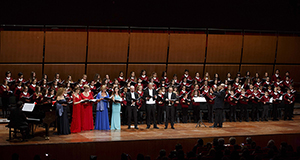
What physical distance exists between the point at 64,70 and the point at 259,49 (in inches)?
310

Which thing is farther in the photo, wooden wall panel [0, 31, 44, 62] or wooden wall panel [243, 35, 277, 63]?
wooden wall panel [243, 35, 277, 63]

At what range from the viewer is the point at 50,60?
44.2 feet

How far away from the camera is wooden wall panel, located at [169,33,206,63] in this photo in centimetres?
1465

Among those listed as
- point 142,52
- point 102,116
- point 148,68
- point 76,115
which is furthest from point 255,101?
point 76,115

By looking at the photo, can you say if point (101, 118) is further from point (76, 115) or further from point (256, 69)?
point (256, 69)

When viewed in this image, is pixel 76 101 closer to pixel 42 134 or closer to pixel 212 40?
pixel 42 134

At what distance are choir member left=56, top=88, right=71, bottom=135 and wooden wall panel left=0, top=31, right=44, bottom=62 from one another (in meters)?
3.99

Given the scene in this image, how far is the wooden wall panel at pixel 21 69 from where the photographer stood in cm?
1292

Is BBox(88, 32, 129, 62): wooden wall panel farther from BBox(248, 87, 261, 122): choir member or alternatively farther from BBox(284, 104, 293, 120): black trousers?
BBox(284, 104, 293, 120): black trousers

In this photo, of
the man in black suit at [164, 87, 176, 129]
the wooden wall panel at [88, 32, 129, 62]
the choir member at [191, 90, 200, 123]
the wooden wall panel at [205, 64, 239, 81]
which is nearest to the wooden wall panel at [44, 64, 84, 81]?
the wooden wall panel at [88, 32, 129, 62]

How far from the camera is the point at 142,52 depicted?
14398 millimetres

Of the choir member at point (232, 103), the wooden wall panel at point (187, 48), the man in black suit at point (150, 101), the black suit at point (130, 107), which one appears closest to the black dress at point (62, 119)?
the black suit at point (130, 107)

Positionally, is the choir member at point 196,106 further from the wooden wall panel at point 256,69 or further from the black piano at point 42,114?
the black piano at point 42,114

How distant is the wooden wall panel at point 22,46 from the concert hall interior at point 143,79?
0.03m
